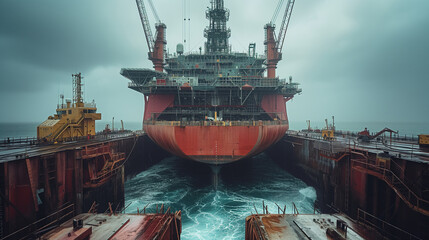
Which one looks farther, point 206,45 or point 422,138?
point 206,45

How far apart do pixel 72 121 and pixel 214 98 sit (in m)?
18.8

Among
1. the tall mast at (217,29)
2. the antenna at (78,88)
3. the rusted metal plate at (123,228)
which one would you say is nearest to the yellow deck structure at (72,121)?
the antenna at (78,88)

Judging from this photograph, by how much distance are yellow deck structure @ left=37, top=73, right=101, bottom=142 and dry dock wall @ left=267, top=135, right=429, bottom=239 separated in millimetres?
27649

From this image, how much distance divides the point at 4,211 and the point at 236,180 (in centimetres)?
1827

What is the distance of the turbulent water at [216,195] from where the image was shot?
1290 centimetres

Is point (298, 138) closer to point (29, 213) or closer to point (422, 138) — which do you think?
point (422, 138)

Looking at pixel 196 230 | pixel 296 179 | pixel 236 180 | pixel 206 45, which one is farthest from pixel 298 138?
pixel 206 45

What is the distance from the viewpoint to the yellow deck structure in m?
22.2

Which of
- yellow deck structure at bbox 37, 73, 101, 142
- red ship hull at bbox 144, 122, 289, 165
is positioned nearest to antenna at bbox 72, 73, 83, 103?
yellow deck structure at bbox 37, 73, 101, 142

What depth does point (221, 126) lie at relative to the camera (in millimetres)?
15852

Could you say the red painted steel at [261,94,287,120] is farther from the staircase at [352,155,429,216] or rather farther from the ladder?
the staircase at [352,155,429,216]

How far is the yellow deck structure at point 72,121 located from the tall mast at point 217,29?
22.2 m

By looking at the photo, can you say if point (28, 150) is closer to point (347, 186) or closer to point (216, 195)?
point (216, 195)

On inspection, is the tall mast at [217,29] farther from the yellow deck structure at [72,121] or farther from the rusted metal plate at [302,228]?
the rusted metal plate at [302,228]
